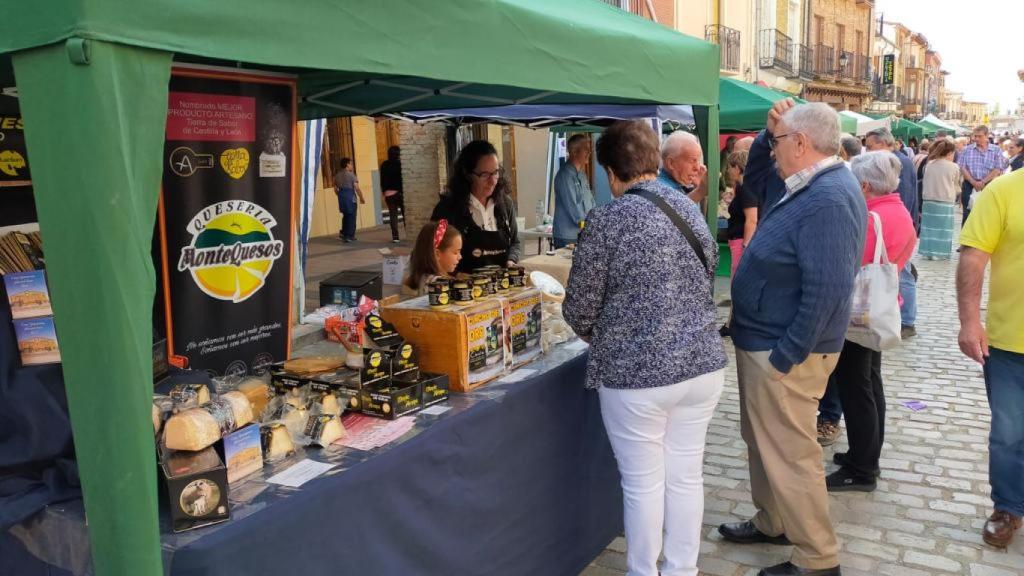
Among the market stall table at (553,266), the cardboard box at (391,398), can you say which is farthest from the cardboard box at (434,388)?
the market stall table at (553,266)

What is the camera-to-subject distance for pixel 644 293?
2352 millimetres

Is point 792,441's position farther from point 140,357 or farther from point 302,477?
point 140,357

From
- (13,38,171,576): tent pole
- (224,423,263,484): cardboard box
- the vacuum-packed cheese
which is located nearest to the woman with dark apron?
the vacuum-packed cheese

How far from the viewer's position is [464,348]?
2.47m

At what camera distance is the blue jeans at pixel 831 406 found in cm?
431

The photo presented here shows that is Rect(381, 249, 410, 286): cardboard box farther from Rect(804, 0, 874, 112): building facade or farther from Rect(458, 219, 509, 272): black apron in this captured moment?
Rect(804, 0, 874, 112): building facade

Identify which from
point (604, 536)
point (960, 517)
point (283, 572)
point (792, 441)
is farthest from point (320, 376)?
point (960, 517)

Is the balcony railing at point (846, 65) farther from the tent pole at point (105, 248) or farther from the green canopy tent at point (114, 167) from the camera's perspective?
the tent pole at point (105, 248)

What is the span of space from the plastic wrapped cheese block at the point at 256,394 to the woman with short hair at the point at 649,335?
3.27ft

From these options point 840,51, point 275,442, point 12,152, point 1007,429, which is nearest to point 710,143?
point 1007,429

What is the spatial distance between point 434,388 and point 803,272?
1.31m

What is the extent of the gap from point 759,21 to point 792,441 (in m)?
26.0

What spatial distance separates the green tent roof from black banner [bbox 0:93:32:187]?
535 millimetres

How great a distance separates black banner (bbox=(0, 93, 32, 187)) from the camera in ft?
7.30
